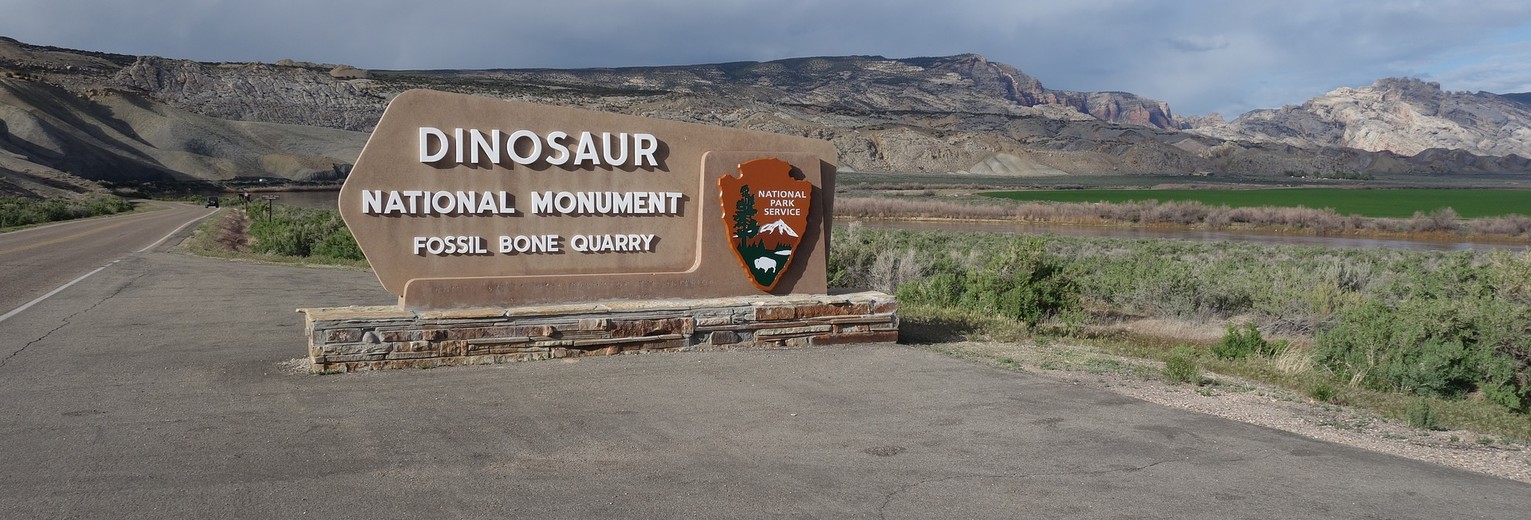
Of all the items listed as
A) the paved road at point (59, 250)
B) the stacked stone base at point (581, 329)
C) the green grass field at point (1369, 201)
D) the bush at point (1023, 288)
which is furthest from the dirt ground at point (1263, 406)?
the green grass field at point (1369, 201)

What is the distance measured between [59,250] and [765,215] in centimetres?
2132

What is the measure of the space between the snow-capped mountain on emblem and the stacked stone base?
644mm

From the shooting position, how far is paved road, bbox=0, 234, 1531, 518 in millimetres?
5297

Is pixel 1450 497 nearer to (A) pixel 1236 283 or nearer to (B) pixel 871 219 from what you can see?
(A) pixel 1236 283

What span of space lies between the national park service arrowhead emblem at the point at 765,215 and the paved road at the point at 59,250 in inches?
A: 369

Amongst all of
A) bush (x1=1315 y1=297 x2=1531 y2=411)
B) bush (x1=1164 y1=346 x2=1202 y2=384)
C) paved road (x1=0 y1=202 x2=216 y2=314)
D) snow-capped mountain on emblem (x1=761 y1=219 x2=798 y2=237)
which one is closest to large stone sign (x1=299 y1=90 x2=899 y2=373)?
snow-capped mountain on emblem (x1=761 y1=219 x2=798 y2=237)

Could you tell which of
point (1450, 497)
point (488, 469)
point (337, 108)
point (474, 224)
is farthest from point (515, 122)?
point (337, 108)

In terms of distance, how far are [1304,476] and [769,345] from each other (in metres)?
5.12

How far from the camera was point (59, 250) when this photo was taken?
24.3m

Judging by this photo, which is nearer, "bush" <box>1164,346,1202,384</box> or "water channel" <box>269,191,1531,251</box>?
"bush" <box>1164,346,1202,384</box>

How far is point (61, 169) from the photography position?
257ft

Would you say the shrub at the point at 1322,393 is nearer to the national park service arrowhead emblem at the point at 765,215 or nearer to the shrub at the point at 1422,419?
the shrub at the point at 1422,419

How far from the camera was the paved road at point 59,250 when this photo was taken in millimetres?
16281

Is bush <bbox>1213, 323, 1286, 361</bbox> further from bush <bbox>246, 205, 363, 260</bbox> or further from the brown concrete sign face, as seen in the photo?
bush <bbox>246, 205, 363, 260</bbox>
